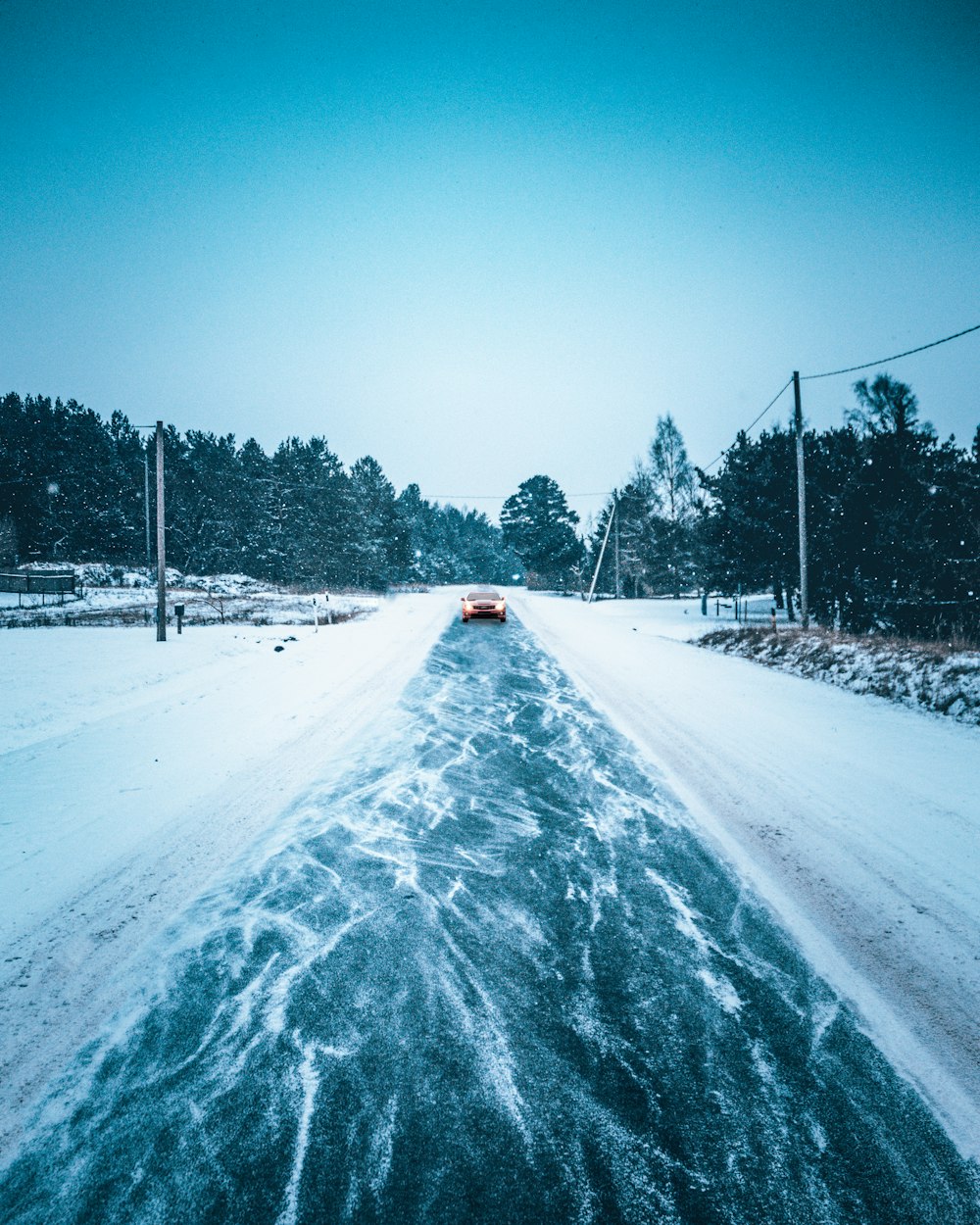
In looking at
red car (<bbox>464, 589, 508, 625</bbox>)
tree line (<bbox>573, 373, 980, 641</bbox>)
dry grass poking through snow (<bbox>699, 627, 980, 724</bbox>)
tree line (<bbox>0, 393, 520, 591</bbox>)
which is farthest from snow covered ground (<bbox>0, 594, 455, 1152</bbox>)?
tree line (<bbox>0, 393, 520, 591</bbox>)

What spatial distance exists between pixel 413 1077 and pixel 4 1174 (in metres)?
1.42

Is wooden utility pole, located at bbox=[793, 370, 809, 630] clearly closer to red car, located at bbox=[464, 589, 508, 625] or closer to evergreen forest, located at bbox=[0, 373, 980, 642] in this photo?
evergreen forest, located at bbox=[0, 373, 980, 642]

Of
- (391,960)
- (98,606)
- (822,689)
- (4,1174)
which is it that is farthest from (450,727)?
(98,606)

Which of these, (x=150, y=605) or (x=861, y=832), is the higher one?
(x=150, y=605)

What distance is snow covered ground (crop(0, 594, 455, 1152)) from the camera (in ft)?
10.0

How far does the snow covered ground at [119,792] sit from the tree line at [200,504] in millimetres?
52045

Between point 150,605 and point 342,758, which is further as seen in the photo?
point 150,605

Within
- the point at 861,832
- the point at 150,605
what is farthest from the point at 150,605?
the point at 861,832

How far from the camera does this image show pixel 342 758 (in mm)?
6582

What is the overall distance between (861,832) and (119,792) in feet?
21.3

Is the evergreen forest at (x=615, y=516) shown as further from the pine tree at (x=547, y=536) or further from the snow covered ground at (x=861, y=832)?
the snow covered ground at (x=861, y=832)

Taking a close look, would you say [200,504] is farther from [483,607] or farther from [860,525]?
[860,525]

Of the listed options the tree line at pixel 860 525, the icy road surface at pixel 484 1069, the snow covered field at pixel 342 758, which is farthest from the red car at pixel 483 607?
the icy road surface at pixel 484 1069

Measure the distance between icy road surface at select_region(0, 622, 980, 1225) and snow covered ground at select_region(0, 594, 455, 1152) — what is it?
34 cm
